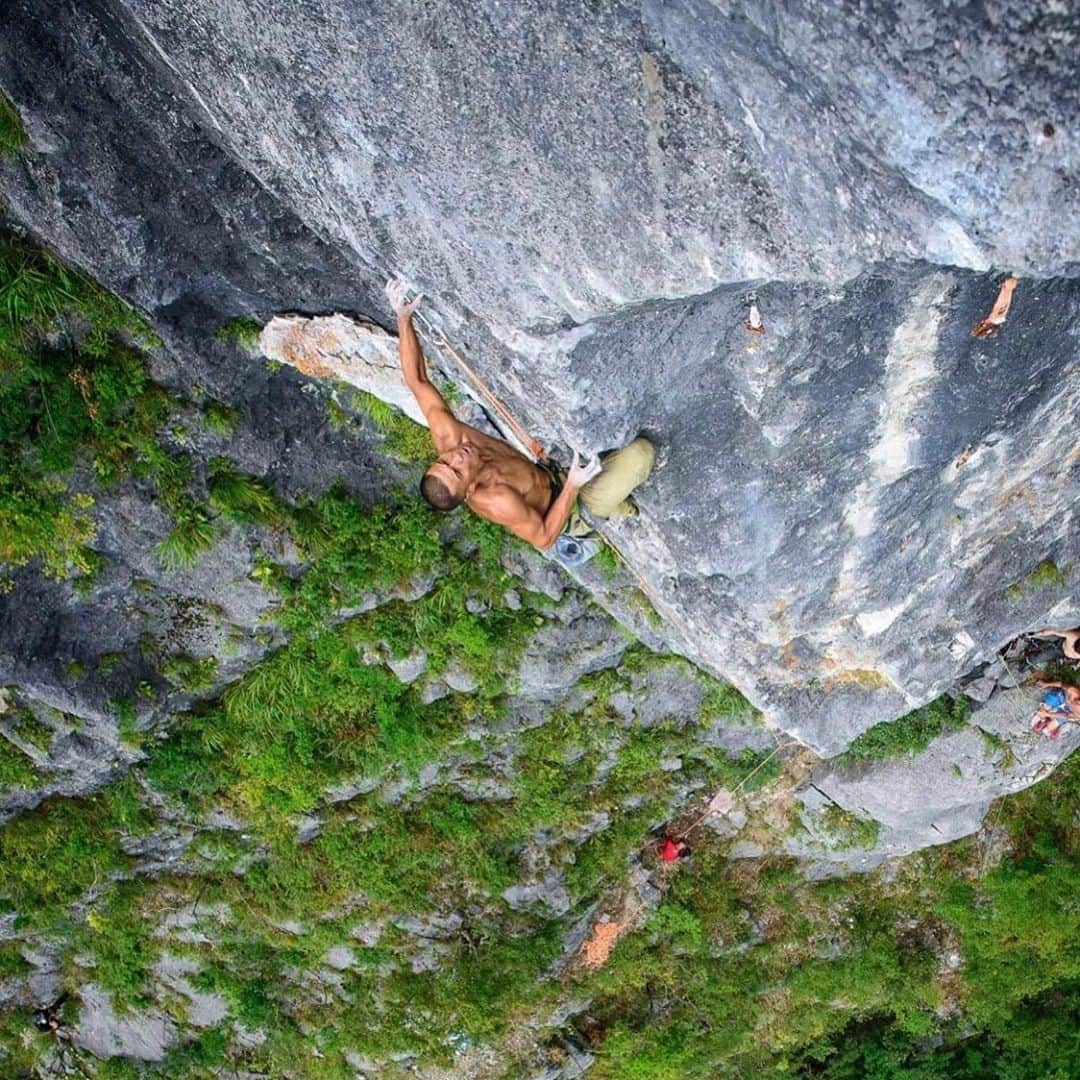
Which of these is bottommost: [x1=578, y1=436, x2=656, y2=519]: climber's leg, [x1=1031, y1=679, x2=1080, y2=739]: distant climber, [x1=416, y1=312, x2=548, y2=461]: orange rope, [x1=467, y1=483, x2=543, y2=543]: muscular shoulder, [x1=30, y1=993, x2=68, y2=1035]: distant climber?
[x1=30, y1=993, x2=68, y2=1035]: distant climber

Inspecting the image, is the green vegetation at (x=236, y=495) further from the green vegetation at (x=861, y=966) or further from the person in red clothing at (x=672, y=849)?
the green vegetation at (x=861, y=966)

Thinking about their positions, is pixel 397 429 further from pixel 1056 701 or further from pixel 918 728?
pixel 1056 701

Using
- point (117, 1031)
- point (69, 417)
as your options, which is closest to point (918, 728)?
point (69, 417)

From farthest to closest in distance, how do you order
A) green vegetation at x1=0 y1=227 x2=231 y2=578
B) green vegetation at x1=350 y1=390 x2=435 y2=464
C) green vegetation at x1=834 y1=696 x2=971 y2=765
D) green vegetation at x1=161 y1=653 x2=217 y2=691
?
green vegetation at x1=834 y1=696 x2=971 y2=765
green vegetation at x1=161 y1=653 x2=217 y2=691
green vegetation at x1=350 y1=390 x2=435 y2=464
green vegetation at x1=0 y1=227 x2=231 y2=578

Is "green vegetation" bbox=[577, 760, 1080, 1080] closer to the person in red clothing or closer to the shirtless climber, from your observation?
the person in red clothing

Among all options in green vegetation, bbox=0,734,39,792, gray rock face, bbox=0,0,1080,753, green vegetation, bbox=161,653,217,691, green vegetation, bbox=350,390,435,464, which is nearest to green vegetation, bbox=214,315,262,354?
gray rock face, bbox=0,0,1080,753

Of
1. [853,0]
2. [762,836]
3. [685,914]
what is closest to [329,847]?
[685,914]

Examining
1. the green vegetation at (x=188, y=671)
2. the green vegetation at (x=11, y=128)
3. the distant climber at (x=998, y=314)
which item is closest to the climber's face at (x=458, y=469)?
the distant climber at (x=998, y=314)
